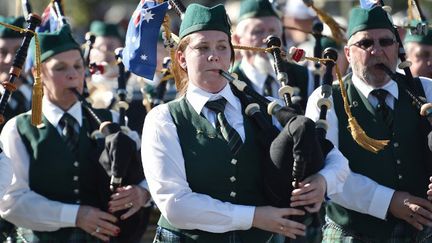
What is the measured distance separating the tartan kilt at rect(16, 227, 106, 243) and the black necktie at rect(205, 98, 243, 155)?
1.60 metres

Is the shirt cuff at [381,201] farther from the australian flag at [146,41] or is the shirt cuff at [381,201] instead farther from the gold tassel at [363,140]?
the australian flag at [146,41]

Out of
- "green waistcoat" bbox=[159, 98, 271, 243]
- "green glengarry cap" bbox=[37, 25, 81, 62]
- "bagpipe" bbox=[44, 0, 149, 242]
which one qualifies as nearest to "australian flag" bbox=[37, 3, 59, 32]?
"green glengarry cap" bbox=[37, 25, 81, 62]

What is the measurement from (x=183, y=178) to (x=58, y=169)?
4.92 ft

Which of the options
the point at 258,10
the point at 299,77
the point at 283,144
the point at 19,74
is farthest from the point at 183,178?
the point at 258,10

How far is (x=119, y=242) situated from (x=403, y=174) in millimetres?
1659

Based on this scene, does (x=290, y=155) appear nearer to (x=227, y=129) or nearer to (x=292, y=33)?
(x=227, y=129)

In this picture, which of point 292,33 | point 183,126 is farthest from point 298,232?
point 292,33

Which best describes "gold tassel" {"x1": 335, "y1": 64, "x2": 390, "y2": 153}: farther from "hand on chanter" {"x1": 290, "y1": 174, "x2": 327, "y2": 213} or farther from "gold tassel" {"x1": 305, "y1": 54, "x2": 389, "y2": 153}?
"hand on chanter" {"x1": 290, "y1": 174, "x2": 327, "y2": 213}

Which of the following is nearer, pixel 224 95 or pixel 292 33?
pixel 224 95

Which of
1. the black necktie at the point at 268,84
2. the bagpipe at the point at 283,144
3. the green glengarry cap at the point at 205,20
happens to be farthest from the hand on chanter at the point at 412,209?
the black necktie at the point at 268,84

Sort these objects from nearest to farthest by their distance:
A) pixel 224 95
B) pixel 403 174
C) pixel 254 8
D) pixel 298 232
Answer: pixel 298 232, pixel 224 95, pixel 403 174, pixel 254 8

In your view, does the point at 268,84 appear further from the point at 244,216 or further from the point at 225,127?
the point at 244,216

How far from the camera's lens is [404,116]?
638cm

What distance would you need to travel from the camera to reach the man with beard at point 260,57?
27.7 ft
